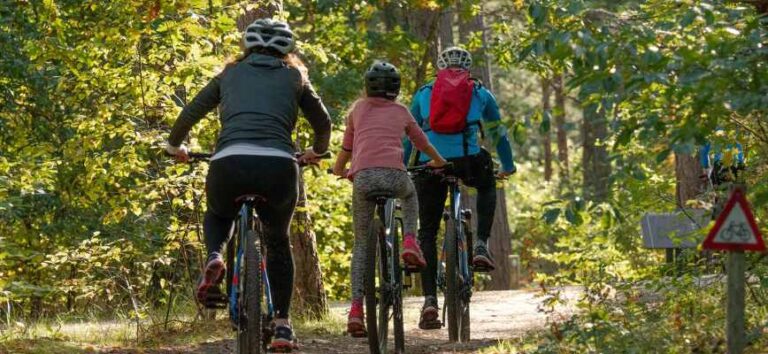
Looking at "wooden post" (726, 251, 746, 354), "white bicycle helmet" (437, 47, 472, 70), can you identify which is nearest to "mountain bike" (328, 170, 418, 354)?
"white bicycle helmet" (437, 47, 472, 70)

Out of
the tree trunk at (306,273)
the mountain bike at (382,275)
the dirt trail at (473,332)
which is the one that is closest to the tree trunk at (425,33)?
the dirt trail at (473,332)

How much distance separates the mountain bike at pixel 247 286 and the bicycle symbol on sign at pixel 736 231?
2359 mm

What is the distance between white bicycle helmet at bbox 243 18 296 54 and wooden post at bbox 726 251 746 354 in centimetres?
264

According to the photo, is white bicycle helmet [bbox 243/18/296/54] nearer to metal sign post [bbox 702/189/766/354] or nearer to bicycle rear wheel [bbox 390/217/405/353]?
bicycle rear wheel [bbox 390/217/405/353]

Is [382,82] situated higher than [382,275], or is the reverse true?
[382,82]

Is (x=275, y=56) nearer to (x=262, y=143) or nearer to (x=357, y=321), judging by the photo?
(x=262, y=143)

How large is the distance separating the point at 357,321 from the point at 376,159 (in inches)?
39.4

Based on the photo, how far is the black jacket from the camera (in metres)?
6.79

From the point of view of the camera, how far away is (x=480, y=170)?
973cm

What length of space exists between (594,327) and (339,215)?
51.7 feet

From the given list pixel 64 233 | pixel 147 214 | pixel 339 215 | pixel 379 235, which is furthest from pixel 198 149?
pixel 339 215

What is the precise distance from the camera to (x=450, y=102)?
9445 millimetres

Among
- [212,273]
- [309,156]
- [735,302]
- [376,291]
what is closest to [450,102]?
[376,291]

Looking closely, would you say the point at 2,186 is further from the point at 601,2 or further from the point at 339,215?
the point at 339,215
